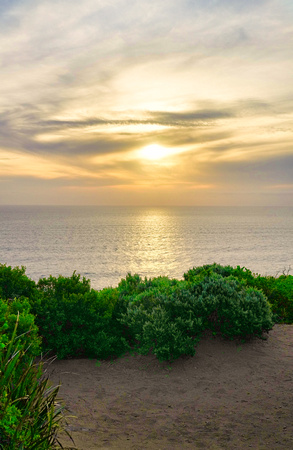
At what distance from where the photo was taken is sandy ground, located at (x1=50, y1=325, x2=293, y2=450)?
19.1 ft

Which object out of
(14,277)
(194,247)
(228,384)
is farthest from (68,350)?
(194,247)

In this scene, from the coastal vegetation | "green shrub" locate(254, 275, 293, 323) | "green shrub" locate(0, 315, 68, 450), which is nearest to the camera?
"green shrub" locate(0, 315, 68, 450)

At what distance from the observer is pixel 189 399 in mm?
7191

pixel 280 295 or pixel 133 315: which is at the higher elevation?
pixel 133 315

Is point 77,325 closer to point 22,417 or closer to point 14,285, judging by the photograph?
point 14,285

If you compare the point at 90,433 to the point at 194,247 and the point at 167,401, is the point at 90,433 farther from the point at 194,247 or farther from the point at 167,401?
the point at 194,247

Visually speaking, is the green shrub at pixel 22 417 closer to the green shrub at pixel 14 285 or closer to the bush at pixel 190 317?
the bush at pixel 190 317

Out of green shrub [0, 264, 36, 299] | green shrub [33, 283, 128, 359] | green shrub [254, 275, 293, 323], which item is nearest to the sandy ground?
green shrub [33, 283, 128, 359]

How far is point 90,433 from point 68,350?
3.14 metres

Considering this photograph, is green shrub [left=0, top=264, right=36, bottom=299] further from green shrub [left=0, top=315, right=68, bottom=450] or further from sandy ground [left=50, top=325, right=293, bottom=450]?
green shrub [left=0, top=315, right=68, bottom=450]

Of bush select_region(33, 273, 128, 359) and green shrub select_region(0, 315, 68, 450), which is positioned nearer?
green shrub select_region(0, 315, 68, 450)

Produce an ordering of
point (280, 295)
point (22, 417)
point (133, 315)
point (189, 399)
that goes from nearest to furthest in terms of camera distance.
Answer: point (22, 417) → point (189, 399) → point (133, 315) → point (280, 295)

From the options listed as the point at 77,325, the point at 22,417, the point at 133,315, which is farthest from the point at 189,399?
A: the point at 22,417

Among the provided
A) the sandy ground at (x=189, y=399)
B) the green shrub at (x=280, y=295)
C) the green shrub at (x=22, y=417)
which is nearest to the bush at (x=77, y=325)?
the sandy ground at (x=189, y=399)
